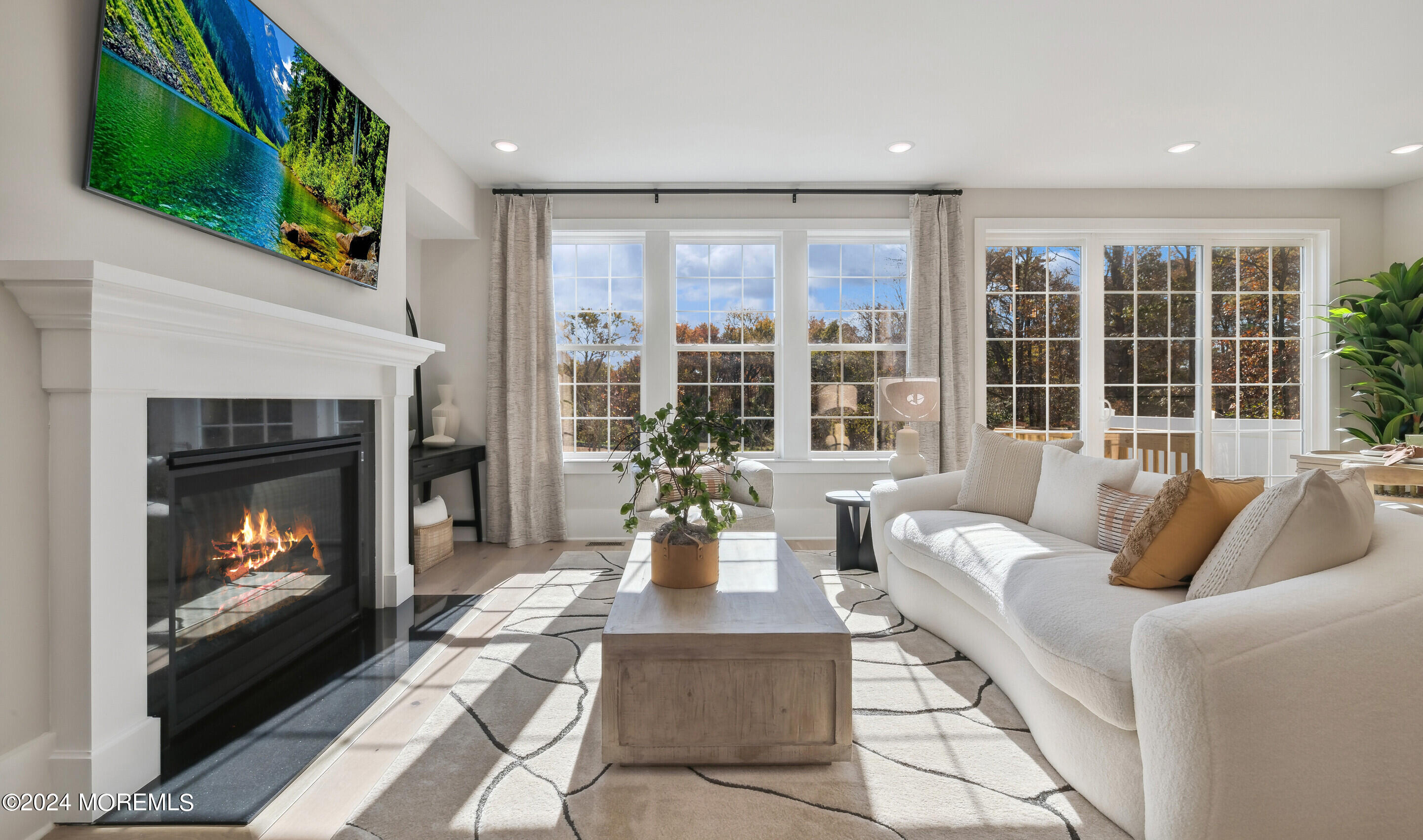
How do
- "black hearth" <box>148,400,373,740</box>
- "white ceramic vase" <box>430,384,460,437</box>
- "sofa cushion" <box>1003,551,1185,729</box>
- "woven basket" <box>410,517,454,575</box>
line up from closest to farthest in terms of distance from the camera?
"sofa cushion" <box>1003,551,1185,729</box>
"black hearth" <box>148,400,373,740</box>
"woven basket" <box>410,517,454,575</box>
"white ceramic vase" <box>430,384,460,437</box>

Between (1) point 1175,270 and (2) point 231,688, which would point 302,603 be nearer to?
(2) point 231,688

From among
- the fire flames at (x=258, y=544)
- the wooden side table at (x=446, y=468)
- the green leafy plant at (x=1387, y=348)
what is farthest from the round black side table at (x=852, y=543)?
the green leafy plant at (x=1387, y=348)

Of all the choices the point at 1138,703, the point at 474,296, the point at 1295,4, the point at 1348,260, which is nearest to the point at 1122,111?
the point at 1295,4

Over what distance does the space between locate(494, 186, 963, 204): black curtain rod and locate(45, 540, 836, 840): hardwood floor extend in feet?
8.86

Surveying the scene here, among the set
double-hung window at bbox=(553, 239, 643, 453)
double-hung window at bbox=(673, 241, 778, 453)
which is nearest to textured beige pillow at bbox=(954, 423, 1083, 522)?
double-hung window at bbox=(673, 241, 778, 453)

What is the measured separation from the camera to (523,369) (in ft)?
14.6

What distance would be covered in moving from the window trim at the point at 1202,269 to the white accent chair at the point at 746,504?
1909mm

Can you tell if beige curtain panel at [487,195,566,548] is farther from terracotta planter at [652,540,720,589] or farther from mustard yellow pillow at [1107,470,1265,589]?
mustard yellow pillow at [1107,470,1265,589]

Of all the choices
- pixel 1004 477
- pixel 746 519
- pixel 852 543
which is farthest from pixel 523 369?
pixel 1004 477

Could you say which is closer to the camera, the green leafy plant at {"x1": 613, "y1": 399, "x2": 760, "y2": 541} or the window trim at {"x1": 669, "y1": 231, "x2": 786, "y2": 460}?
the green leafy plant at {"x1": 613, "y1": 399, "x2": 760, "y2": 541}

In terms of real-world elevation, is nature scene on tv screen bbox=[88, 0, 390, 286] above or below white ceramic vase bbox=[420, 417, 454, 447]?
above

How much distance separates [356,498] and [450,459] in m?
1.10

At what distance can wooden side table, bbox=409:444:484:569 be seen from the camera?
143 inches

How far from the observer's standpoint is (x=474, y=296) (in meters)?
4.57
